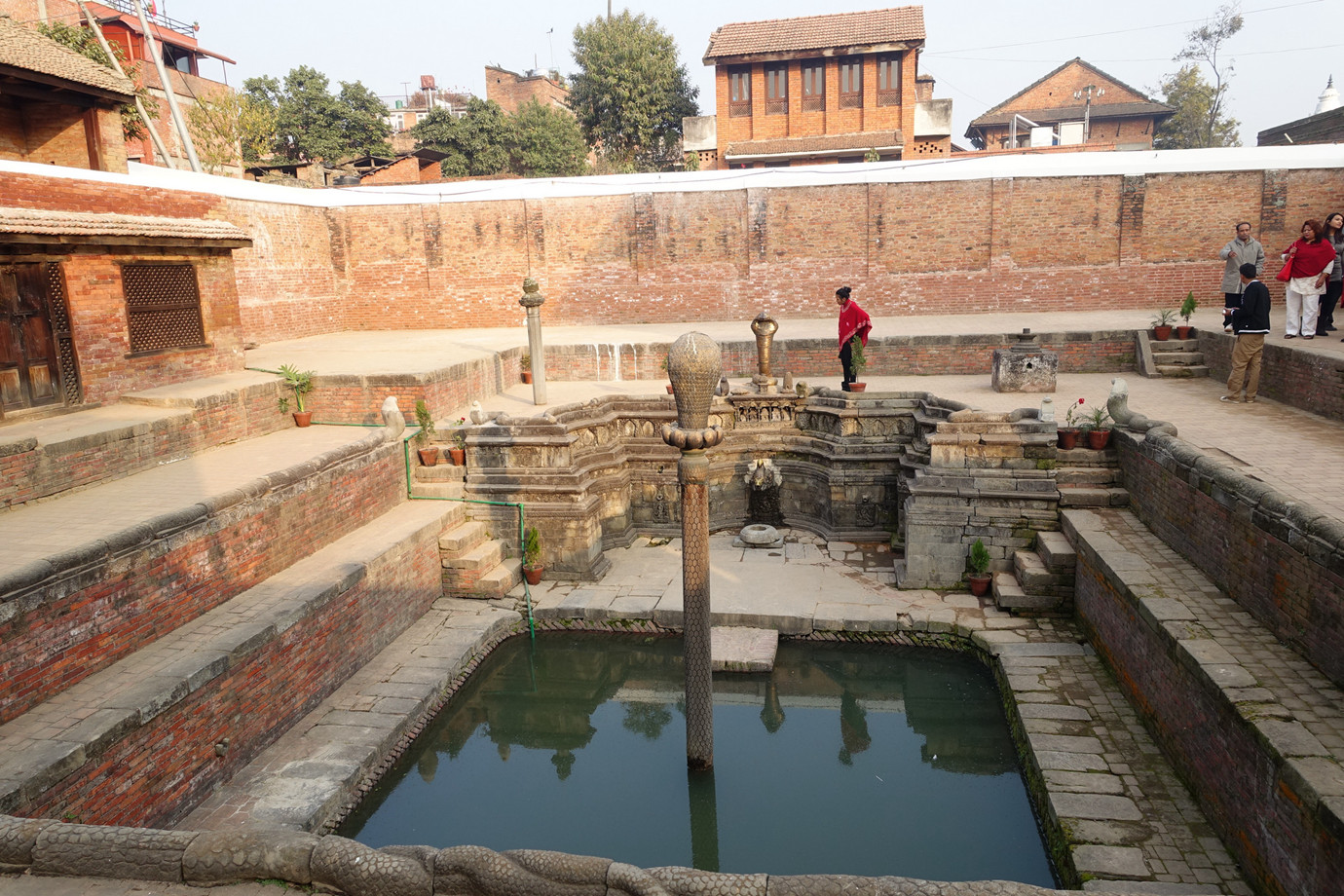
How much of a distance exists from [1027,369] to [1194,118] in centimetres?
3151

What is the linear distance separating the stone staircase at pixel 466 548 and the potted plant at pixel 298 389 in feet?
6.77

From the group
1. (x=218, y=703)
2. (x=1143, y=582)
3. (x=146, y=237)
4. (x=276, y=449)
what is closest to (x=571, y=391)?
(x=276, y=449)

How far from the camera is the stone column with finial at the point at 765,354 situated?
1164 cm

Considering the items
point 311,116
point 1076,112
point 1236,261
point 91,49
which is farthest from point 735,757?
point 1076,112

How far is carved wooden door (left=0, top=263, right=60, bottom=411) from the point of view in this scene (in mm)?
8828

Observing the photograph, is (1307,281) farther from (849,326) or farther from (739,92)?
(739,92)

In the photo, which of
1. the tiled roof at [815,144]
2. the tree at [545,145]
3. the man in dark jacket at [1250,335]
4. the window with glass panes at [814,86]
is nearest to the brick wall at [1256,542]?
the man in dark jacket at [1250,335]

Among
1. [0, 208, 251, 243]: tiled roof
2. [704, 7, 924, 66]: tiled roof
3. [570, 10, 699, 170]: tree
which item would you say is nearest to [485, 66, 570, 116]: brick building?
[570, 10, 699, 170]: tree

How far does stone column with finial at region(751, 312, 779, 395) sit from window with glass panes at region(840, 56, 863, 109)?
54.0 ft

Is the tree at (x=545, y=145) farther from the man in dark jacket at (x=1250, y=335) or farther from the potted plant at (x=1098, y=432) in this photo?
the potted plant at (x=1098, y=432)

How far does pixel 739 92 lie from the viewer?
25.9 m

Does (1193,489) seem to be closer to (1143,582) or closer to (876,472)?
(1143,582)

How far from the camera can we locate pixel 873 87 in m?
24.9

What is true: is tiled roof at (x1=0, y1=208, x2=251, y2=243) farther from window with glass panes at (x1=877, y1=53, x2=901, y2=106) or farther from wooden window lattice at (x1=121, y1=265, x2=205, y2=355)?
window with glass panes at (x1=877, y1=53, x2=901, y2=106)
